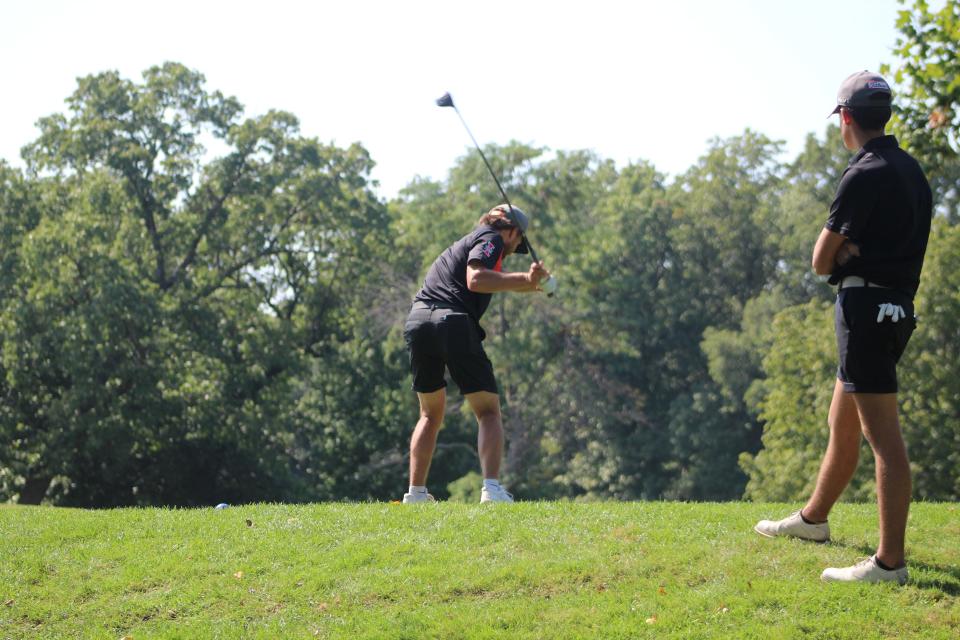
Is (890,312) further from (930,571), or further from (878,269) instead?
(930,571)

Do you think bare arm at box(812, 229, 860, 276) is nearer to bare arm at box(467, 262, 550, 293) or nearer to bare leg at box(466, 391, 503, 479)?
bare arm at box(467, 262, 550, 293)

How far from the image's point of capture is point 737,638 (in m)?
6.16

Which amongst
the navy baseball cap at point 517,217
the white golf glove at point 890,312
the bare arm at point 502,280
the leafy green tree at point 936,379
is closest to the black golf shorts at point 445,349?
the bare arm at point 502,280

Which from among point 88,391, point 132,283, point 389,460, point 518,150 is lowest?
point 389,460

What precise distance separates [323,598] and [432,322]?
8.70ft

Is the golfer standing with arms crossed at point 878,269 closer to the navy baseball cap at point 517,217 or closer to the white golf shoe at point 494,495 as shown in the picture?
the navy baseball cap at point 517,217

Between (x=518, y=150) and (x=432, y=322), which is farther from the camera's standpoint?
(x=518, y=150)

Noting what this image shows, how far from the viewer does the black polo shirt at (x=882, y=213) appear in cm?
634

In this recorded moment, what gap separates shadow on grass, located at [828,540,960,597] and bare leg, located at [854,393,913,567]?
39 cm

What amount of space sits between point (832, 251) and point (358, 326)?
1463 inches

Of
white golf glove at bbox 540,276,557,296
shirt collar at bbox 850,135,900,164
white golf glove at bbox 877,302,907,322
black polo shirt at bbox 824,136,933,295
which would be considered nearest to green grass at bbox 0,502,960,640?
white golf glove at bbox 877,302,907,322

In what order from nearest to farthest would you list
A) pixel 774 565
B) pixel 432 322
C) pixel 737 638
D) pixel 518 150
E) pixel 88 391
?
pixel 737 638 < pixel 774 565 < pixel 432 322 < pixel 88 391 < pixel 518 150

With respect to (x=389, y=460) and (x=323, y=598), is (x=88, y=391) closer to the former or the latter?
(x=389, y=460)

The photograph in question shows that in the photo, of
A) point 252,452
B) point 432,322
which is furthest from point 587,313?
point 432,322
